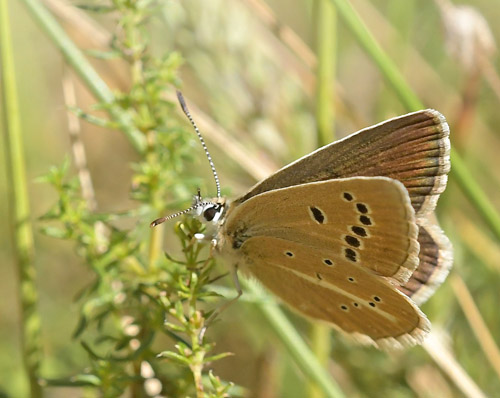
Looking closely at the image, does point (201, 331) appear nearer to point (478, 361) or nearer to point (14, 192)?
point (14, 192)

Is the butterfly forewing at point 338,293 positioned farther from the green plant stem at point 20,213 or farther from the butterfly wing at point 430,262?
the green plant stem at point 20,213

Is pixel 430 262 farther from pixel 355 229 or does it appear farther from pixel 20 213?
pixel 20 213

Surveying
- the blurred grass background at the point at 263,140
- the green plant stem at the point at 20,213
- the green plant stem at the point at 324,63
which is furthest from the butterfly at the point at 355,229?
the green plant stem at the point at 324,63

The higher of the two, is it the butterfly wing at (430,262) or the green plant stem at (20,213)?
the green plant stem at (20,213)

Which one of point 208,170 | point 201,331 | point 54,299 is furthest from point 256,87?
point 201,331

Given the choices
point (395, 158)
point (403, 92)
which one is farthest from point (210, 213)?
point (403, 92)

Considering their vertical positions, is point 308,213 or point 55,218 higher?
point 55,218
